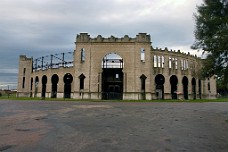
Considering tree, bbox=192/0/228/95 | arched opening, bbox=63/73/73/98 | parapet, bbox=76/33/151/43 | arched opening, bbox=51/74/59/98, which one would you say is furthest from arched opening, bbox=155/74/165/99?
tree, bbox=192/0/228/95

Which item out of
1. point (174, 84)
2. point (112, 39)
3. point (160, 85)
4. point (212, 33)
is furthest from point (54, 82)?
point (212, 33)

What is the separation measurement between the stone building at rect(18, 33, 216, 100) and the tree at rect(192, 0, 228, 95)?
28.0m

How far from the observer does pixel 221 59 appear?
21.6 metres

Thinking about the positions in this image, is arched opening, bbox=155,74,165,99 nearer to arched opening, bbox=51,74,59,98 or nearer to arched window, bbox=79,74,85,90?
arched window, bbox=79,74,85,90

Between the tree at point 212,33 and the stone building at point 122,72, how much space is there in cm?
2803

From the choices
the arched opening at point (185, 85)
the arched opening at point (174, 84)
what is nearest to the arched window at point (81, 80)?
the arched opening at point (174, 84)

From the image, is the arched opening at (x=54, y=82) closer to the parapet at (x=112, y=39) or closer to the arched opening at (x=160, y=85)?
the parapet at (x=112, y=39)

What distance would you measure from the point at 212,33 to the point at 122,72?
33840 mm

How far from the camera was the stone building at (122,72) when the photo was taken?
Result: 51000mm

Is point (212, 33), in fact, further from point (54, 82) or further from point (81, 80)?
point (54, 82)

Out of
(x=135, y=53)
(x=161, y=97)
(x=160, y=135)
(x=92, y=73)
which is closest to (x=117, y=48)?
(x=135, y=53)

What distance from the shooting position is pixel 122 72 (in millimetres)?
54688

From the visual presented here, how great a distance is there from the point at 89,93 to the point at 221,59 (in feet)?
109

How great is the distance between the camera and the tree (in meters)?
20.8
